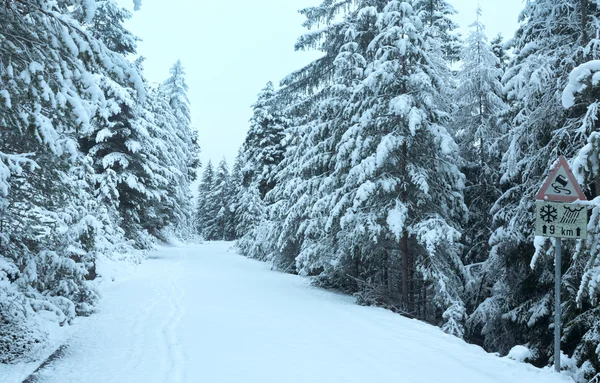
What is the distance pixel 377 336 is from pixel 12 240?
603 centimetres

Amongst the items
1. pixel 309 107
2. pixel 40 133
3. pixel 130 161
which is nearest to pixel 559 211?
pixel 40 133

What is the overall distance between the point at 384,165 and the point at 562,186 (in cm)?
617

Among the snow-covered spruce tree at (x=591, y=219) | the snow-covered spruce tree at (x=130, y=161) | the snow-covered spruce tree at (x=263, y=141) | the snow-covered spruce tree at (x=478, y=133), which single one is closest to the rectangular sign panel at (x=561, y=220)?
the snow-covered spruce tree at (x=591, y=219)

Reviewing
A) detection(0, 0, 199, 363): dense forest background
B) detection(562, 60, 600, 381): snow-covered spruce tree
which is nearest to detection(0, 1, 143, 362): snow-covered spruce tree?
detection(0, 0, 199, 363): dense forest background

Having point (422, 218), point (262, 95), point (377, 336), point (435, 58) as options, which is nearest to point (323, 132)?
point (435, 58)

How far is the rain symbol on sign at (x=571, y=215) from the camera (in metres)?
5.84

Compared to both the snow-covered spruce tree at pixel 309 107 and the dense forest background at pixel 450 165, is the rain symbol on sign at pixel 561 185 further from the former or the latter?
the snow-covered spruce tree at pixel 309 107

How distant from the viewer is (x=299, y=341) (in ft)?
23.9

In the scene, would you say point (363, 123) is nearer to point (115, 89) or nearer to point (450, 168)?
point (450, 168)

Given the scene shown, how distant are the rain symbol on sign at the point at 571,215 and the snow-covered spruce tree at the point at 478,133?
Result: 8.18 m

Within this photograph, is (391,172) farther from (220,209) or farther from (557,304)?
(220,209)

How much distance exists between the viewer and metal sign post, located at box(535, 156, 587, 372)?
5.84m

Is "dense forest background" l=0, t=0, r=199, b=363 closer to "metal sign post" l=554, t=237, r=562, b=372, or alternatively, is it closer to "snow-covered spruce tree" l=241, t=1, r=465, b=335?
"metal sign post" l=554, t=237, r=562, b=372

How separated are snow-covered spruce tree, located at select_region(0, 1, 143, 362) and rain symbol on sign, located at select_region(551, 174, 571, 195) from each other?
5.38m
